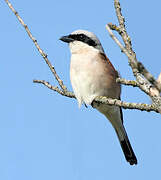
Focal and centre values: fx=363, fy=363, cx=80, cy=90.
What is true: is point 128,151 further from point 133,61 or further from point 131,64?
point 133,61

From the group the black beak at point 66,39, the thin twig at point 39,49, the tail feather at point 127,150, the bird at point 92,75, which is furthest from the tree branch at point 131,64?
the tail feather at point 127,150

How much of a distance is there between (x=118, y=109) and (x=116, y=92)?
1.29 ft

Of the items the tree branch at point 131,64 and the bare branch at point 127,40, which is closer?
the bare branch at point 127,40

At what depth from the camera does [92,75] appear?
4.64 metres

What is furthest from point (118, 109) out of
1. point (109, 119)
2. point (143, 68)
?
point (143, 68)

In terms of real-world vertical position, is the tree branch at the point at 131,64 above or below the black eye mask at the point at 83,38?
below

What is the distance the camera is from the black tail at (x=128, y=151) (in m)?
5.19

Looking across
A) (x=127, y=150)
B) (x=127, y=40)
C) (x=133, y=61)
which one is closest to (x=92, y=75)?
(x=127, y=150)

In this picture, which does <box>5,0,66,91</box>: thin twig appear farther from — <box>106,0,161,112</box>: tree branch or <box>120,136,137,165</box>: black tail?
<box>120,136,137,165</box>: black tail

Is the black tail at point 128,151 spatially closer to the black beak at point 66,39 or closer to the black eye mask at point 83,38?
the black eye mask at point 83,38

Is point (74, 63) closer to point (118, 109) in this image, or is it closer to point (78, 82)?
point (78, 82)

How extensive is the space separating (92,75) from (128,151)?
1.35 metres

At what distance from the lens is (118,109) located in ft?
16.9

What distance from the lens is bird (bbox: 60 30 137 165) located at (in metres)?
4.65
